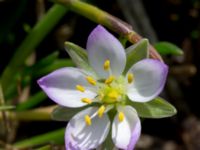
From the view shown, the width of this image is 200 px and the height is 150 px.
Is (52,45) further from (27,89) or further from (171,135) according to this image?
(171,135)

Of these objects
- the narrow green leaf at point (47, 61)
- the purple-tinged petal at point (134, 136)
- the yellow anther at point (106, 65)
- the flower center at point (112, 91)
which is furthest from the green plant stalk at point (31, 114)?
the purple-tinged petal at point (134, 136)

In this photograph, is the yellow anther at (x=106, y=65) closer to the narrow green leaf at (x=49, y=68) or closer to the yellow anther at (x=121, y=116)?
the yellow anther at (x=121, y=116)

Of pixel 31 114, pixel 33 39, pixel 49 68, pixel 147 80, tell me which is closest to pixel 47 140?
pixel 31 114

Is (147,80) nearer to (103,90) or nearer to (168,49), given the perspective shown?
(103,90)

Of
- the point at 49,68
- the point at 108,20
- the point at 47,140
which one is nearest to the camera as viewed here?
the point at 108,20

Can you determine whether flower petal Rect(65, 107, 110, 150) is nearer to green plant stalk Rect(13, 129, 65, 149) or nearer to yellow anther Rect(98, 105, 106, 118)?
yellow anther Rect(98, 105, 106, 118)

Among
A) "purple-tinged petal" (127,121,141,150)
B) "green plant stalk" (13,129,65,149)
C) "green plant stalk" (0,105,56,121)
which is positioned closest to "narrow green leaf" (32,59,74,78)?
"green plant stalk" (0,105,56,121)
